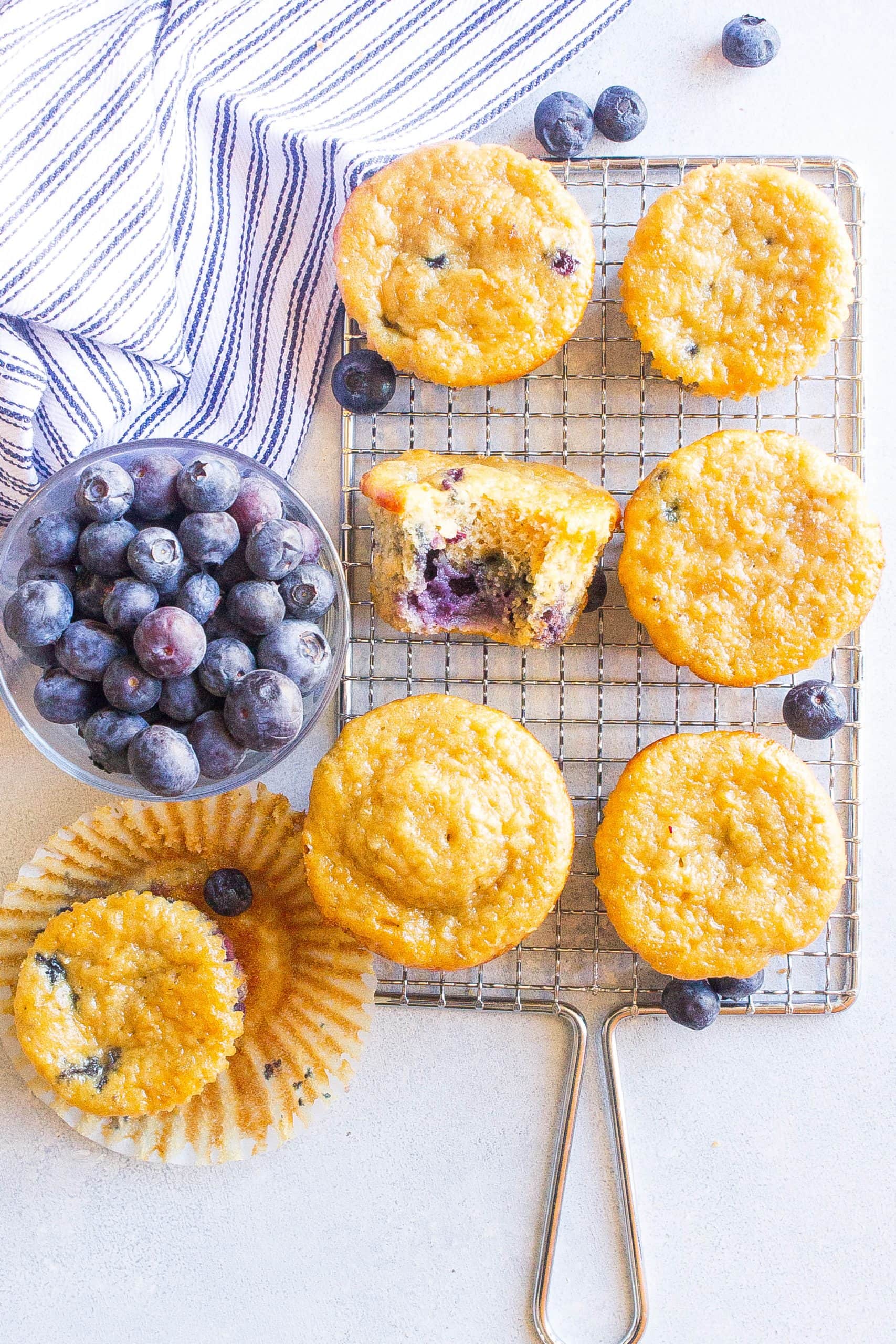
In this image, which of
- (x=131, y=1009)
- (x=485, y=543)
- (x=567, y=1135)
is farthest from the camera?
(x=567, y=1135)

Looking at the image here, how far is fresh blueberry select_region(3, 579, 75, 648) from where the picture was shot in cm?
180

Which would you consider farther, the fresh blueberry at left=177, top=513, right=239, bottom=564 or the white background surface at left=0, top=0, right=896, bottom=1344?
the white background surface at left=0, top=0, right=896, bottom=1344

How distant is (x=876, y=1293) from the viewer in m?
2.28

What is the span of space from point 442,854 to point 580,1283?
1.09m

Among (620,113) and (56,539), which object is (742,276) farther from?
(56,539)

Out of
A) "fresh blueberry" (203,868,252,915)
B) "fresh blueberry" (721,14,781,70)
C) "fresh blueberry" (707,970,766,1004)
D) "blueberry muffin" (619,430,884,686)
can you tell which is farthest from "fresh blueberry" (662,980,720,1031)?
"fresh blueberry" (721,14,781,70)

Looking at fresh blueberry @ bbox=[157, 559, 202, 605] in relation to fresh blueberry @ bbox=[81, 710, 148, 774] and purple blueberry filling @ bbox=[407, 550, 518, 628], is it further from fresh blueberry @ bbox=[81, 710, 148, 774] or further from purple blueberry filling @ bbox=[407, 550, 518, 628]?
purple blueberry filling @ bbox=[407, 550, 518, 628]

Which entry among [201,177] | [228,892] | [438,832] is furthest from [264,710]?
[201,177]

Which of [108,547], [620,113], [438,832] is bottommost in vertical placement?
[438,832]

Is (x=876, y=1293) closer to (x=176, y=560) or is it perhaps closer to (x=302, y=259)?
(x=176, y=560)

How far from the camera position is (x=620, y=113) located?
219cm

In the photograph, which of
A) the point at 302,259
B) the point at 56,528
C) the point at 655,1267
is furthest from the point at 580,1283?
the point at 302,259

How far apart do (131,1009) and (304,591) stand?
3.10 feet

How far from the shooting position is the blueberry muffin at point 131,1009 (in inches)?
81.9
